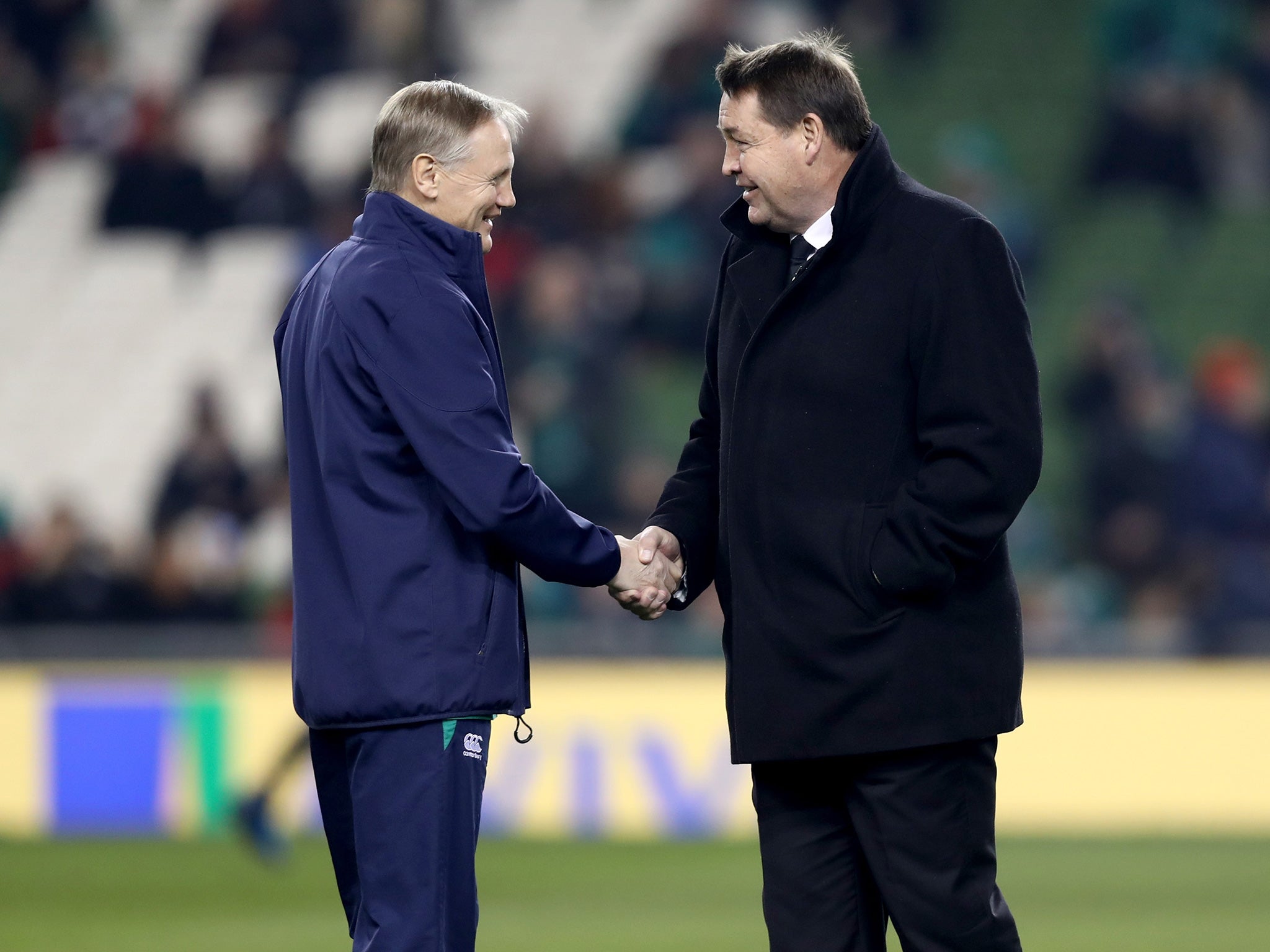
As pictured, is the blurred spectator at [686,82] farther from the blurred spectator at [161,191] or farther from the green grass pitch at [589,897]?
the green grass pitch at [589,897]

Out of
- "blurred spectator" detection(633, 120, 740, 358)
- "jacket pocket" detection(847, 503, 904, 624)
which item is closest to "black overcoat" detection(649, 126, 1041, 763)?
"jacket pocket" detection(847, 503, 904, 624)

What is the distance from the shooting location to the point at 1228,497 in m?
11.2

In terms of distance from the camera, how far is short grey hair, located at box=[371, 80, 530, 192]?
12.2ft

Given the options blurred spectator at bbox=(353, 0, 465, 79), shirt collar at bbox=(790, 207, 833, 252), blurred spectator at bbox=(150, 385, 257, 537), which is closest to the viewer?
shirt collar at bbox=(790, 207, 833, 252)

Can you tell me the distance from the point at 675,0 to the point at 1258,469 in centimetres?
614

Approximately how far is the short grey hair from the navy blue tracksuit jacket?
88mm

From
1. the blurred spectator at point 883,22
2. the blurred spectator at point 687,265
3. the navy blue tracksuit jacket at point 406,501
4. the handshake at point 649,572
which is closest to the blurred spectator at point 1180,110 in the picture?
the blurred spectator at point 883,22

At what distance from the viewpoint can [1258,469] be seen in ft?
37.1

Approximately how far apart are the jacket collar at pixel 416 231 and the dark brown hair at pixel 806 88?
24.5 inches

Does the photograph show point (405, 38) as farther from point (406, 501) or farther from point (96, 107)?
point (406, 501)

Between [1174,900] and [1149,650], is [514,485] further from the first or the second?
[1149,650]

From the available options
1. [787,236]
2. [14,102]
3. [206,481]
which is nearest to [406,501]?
[787,236]

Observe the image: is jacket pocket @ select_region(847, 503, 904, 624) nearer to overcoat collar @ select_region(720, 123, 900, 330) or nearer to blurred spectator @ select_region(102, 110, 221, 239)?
overcoat collar @ select_region(720, 123, 900, 330)

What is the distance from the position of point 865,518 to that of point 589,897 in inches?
171
